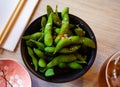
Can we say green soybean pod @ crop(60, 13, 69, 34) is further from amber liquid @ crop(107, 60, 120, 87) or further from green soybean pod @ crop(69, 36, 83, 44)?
amber liquid @ crop(107, 60, 120, 87)

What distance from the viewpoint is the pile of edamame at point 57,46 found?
0.56 metres

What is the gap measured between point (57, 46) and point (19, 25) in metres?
0.20

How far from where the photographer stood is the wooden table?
634mm

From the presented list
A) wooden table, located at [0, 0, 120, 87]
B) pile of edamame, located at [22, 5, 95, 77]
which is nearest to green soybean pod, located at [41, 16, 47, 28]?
pile of edamame, located at [22, 5, 95, 77]

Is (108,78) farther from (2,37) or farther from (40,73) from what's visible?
(2,37)

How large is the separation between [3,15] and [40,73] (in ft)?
0.85

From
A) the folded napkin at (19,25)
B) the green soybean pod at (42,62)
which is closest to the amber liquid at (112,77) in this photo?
the green soybean pod at (42,62)

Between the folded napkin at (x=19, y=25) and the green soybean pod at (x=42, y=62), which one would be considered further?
the folded napkin at (x=19, y=25)

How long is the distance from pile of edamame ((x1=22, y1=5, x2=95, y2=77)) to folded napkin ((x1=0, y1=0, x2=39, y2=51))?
0.10 meters

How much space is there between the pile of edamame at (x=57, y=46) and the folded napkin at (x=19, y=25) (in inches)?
3.9

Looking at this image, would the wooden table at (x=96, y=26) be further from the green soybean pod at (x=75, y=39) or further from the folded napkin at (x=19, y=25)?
the green soybean pod at (x=75, y=39)

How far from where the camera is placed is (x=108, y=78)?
1.83 feet

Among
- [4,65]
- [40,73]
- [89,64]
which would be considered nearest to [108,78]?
[89,64]

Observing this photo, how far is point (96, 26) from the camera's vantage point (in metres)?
0.70
